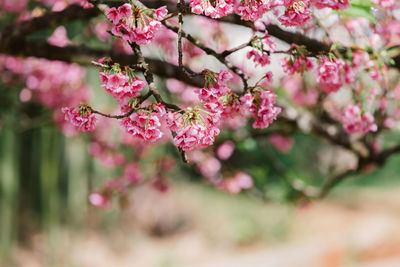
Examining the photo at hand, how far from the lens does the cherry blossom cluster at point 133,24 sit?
44.7 inches

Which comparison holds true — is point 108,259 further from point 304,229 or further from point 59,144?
point 304,229

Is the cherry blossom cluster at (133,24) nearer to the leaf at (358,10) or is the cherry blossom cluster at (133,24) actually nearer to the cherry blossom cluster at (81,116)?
the cherry blossom cluster at (81,116)

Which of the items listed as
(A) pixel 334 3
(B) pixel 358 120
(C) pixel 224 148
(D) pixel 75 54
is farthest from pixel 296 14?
(C) pixel 224 148

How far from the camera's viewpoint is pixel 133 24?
1137 millimetres

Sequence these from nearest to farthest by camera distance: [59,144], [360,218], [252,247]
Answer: [59,144] < [252,247] < [360,218]

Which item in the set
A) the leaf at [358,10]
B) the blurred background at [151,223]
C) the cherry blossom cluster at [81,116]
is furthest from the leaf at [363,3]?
the blurred background at [151,223]

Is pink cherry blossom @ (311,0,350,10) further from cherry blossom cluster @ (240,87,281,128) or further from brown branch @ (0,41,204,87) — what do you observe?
brown branch @ (0,41,204,87)

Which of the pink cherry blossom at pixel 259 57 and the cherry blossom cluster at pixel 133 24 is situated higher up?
the cherry blossom cluster at pixel 133 24

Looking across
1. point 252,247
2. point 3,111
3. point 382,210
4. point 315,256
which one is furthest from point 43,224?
point 382,210

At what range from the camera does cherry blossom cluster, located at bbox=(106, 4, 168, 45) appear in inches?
44.7

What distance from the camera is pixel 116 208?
6.94 meters

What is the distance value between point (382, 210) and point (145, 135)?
30.1 feet

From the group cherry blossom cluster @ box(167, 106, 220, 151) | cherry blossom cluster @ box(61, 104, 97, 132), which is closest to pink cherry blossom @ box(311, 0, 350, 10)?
cherry blossom cluster @ box(167, 106, 220, 151)

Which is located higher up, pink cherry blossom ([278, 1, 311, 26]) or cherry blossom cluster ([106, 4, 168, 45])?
pink cherry blossom ([278, 1, 311, 26])
